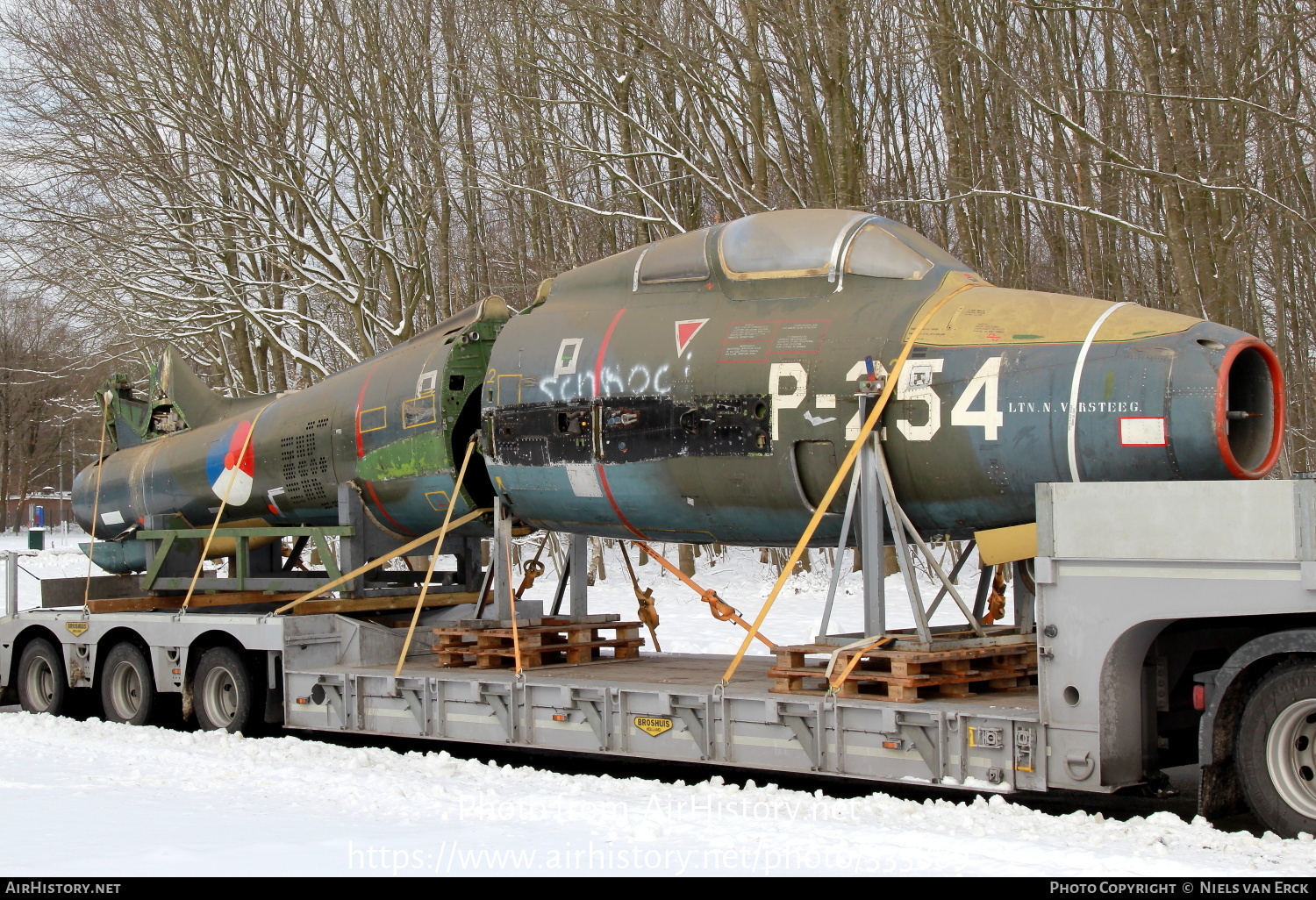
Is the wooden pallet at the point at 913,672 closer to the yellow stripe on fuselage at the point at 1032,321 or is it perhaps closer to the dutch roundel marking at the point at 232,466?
the yellow stripe on fuselage at the point at 1032,321

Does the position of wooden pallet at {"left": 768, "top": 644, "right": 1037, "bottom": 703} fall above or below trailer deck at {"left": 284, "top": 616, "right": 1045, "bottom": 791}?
above

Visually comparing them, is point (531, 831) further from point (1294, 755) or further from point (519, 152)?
point (519, 152)

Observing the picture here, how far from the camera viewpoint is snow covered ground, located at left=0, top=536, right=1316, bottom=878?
5297 millimetres

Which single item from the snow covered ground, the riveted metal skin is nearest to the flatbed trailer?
the snow covered ground

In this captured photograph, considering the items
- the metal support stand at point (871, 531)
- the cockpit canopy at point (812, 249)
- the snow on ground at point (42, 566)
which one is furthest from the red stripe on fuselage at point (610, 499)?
the snow on ground at point (42, 566)

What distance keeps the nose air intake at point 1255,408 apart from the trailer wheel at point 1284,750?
54.4 inches

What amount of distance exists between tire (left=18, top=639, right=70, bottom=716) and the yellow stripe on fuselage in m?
9.29

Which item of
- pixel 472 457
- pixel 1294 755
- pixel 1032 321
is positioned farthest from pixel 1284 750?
pixel 472 457

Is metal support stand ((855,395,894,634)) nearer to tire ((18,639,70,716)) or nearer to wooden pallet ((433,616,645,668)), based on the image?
wooden pallet ((433,616,645,668))

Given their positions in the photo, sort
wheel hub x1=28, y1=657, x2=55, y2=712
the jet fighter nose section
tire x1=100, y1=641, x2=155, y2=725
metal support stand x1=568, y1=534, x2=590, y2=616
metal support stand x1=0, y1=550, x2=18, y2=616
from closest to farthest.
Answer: the jet fighter nose section < metal support stand x1=568, y1=534, x2=590, y2=616 < tire x1=100, y1=641, x2=155, y2=725 < wheel hub x1=28, y1=657, x2=55, y2=712 < metal support stand x1=0, y1=550, x2=18, y2=616

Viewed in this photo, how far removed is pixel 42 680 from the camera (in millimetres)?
12391

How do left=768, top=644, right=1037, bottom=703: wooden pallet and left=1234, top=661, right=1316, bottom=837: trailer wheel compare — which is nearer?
left=1234, top=661, right=1316, bottom=837: trailer wheel

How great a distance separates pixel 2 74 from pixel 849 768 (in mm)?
25088
